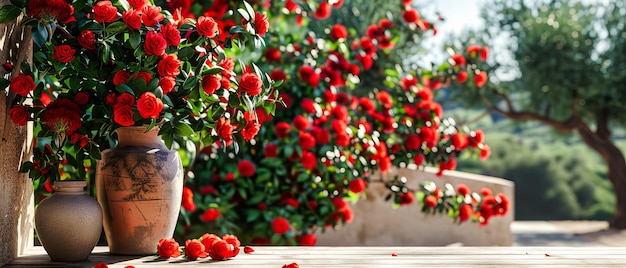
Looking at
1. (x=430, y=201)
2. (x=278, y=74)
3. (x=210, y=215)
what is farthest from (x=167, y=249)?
(x=430, y=201)

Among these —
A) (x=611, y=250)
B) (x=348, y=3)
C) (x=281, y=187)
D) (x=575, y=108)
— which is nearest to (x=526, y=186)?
(x=575, y=108)

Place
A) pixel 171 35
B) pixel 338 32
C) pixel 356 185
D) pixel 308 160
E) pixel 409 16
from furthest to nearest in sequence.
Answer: pixel 409 16 < pixel 338 32 < pixel 356 185 < pixel 308 160 < pixel 171 35

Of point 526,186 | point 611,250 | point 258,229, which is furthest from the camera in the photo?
point 526,186

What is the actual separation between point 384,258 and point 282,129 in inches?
70.7

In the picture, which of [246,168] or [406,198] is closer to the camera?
[246,168]

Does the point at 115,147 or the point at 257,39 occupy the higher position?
the point at 257,39

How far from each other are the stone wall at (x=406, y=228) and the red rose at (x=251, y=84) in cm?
343

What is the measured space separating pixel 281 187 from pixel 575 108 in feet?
25.9

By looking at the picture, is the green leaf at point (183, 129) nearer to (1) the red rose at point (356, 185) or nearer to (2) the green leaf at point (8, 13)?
(2) the green leaf at point (8, 13)

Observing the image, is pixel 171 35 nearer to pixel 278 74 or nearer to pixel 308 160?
pixel 308 160

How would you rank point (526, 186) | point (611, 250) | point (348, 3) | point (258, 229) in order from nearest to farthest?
point (611, 250) < point (258, 229) < point (348, 3) < point (526, 186)

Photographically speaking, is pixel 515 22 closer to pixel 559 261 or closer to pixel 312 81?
pixel 312 81

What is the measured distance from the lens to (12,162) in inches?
81.1

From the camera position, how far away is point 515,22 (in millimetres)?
11055
